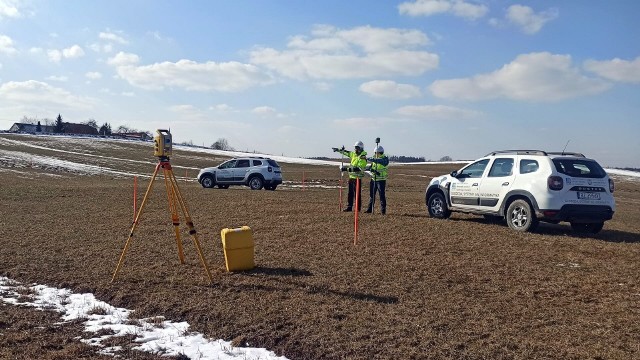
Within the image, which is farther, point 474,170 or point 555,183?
point 474,170

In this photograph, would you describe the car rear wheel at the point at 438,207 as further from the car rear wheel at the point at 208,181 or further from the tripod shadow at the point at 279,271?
the car rear wheel at the point at 208,181

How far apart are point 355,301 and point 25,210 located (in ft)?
40.6

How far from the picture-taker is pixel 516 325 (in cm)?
534

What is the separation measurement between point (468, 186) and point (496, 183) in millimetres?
926

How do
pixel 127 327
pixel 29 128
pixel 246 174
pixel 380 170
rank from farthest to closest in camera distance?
1. pixel 29 128
2. pixel 246 174
3. pixel 380 170
4. pixel 127 327

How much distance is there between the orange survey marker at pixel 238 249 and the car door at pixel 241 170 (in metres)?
18.3

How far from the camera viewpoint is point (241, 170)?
25906 mm

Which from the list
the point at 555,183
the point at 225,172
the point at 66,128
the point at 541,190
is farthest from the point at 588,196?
the point at 66,128

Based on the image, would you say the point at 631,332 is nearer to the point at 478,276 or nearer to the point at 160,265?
the point at 478,276

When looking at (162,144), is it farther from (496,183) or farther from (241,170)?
(241,170)

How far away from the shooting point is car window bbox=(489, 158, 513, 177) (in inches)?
457

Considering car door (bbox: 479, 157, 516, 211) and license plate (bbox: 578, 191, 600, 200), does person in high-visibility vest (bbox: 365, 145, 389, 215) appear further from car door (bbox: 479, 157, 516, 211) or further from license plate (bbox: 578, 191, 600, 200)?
license plate (bbox: 578, 191, 600, 200)

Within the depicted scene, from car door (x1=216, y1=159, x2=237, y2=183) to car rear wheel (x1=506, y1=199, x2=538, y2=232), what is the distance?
56.0 feet

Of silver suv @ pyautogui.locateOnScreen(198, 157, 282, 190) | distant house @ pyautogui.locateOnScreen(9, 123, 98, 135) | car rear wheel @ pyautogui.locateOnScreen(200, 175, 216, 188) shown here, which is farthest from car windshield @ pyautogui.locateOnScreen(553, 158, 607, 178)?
distant house @ pyautogui.locateOnScreen(9, 123, 98, 135)
